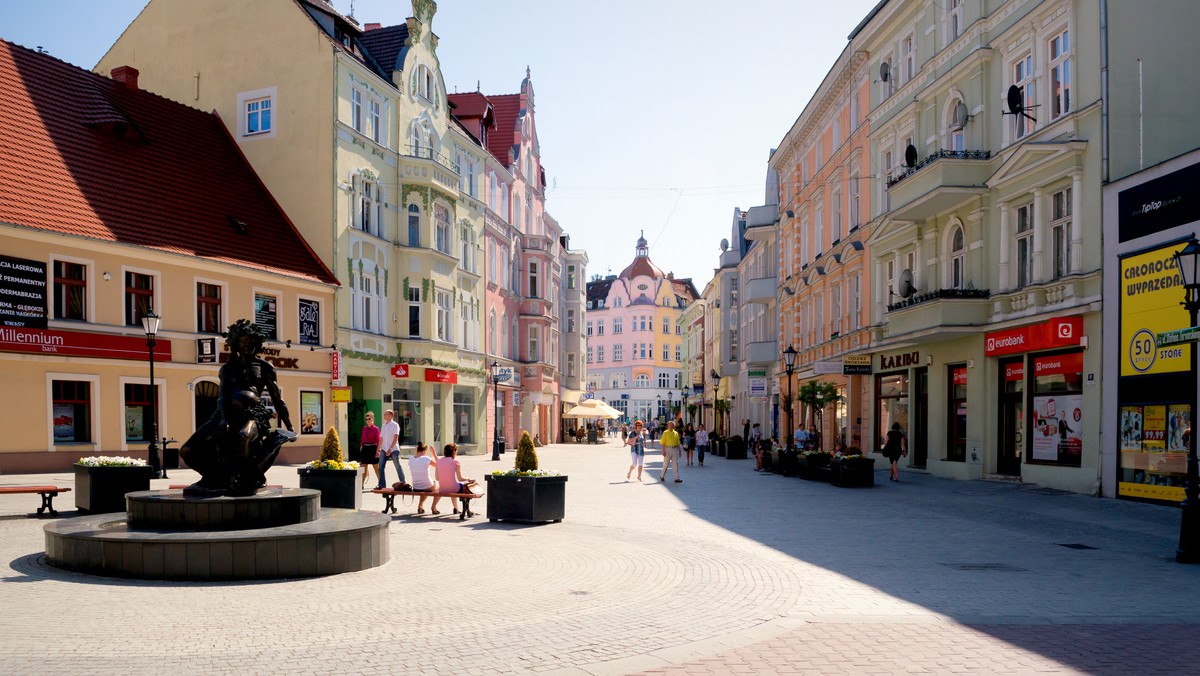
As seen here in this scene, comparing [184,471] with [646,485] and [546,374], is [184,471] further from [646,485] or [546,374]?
[546,374]

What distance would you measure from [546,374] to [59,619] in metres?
51.6

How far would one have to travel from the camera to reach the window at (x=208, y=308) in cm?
2778

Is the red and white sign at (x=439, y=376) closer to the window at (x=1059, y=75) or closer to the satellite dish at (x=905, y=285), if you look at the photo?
the satellite dish at (x=905, y=285)

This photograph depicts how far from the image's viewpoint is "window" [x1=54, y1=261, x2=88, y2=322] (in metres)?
23.6

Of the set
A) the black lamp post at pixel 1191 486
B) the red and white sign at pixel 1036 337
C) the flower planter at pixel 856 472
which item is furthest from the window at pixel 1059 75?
the black lamp post at pixel 1191 486

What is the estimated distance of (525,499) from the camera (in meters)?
15.0

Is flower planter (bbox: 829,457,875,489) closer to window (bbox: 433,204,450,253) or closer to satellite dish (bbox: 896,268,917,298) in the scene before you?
satellite dish (bbox: 896,268,917,298)

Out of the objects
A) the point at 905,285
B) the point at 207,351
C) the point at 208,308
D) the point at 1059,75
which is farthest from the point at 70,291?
the point at 1059,75

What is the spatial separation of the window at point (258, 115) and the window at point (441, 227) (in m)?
7.73

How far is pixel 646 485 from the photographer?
2483 centimetres

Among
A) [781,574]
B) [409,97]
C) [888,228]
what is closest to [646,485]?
[888,228]

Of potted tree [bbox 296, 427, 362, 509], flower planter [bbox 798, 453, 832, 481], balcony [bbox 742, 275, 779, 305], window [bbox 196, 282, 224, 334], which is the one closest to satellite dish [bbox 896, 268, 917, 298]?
flower planter [bbox 798, 453, 832, 481]

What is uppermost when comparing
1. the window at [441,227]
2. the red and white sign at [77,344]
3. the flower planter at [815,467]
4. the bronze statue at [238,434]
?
the window at [441,227]

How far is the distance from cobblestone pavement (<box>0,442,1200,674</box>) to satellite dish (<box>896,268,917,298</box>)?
14.6 metres
